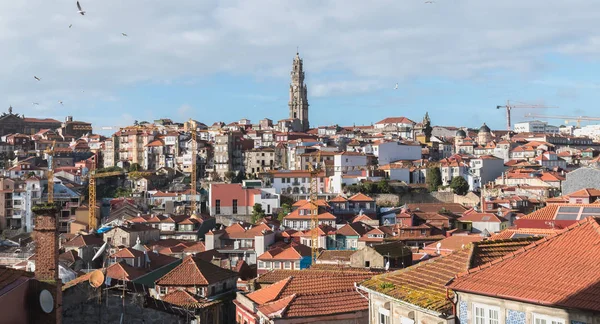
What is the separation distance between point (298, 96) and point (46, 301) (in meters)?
123

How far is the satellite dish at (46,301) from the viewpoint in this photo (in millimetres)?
12505

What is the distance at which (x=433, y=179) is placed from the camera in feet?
262

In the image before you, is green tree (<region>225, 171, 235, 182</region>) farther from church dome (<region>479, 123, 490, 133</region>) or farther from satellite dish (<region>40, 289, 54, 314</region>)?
satellite dish (<region>40, 289, 54, 314</region>)

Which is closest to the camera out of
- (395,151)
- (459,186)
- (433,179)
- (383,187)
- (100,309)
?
(100,309)

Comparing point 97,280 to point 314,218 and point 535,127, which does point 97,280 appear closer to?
point 314,218

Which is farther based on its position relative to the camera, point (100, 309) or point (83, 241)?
point (83, 241)

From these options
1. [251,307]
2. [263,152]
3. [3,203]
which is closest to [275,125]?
[263,152]

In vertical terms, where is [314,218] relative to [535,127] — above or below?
below

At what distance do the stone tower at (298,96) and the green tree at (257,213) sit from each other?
6673 centimetres

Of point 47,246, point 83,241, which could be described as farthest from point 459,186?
point 47,246

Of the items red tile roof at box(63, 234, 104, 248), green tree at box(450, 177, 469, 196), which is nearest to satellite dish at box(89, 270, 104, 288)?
red tile roof at box(63, 234, 104, 248)

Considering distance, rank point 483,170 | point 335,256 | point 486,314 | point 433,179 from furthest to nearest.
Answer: point 483,170 → point 433,179 → point 335,256 → point 486,314

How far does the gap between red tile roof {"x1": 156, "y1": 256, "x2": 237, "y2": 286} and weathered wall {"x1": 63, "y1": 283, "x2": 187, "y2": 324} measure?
292 inches

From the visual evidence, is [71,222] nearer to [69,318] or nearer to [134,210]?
[134,210]
